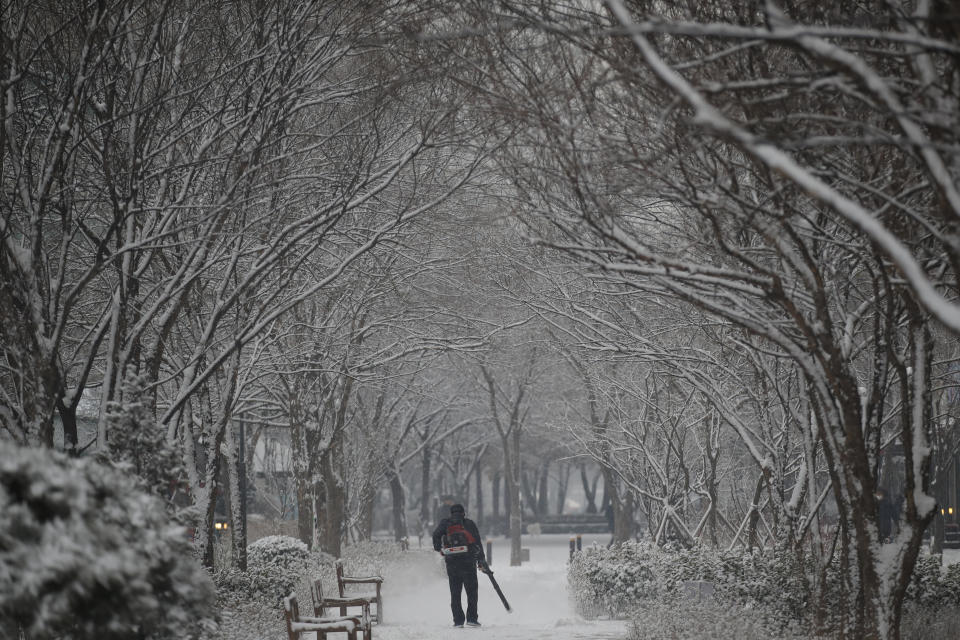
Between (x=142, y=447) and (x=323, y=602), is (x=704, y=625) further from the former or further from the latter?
(x=142, y=447)

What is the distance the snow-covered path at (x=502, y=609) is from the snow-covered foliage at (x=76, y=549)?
7.35m

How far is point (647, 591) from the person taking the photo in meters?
13.9

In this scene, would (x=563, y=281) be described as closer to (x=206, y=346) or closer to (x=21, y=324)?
(x=206, y=346)

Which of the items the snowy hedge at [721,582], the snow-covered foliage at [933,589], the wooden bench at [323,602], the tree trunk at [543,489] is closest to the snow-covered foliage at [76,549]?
the wooden bench at [323,602]

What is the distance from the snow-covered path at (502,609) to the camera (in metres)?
12.1

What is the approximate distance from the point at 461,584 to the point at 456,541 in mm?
575

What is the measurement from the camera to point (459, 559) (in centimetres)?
1367

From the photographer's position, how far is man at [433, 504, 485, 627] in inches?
535

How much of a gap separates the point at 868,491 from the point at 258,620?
6.62m

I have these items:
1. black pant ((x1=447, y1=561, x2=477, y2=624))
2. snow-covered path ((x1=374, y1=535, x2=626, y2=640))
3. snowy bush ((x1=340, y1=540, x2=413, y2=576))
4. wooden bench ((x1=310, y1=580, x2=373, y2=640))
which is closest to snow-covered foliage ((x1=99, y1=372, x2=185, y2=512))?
wooden bench ((x1=310, y1=580, x2=373, y2=640))

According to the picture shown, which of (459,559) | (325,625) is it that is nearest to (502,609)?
(459,559)

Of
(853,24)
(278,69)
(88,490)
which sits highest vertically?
(278,69)

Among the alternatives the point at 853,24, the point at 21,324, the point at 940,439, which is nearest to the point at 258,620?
the point at 21,324

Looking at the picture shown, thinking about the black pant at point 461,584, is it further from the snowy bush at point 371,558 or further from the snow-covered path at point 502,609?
the snowy bush at point 371,558
